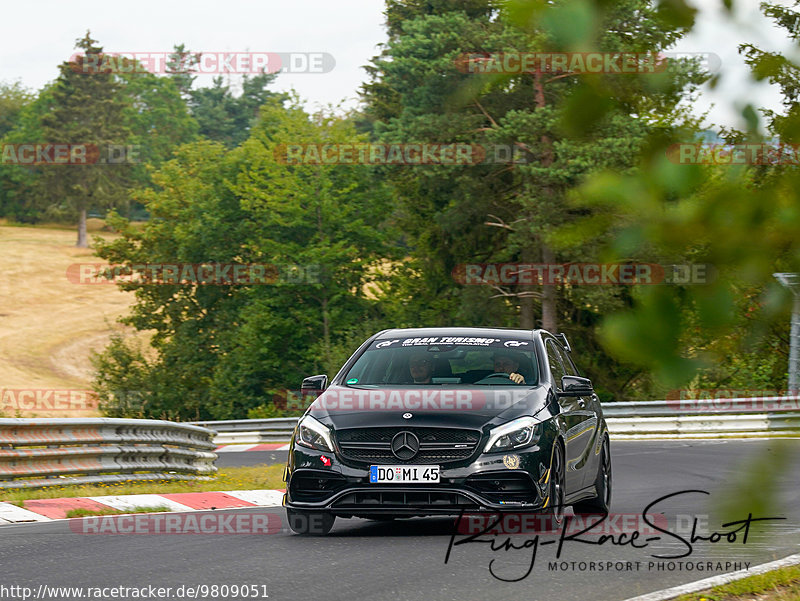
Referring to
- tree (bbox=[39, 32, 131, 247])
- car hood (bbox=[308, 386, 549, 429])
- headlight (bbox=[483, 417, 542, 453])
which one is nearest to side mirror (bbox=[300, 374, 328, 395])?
car hood (bbox=[308, 386, 549, 429])

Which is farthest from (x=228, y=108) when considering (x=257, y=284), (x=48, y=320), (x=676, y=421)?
(x=676, y=421)

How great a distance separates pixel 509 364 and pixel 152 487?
5.24 meters

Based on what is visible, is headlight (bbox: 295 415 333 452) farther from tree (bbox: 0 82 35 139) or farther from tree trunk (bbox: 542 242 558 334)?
tree (bbox: 0 82 35 139)

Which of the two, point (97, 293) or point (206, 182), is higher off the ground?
point (206, 182)

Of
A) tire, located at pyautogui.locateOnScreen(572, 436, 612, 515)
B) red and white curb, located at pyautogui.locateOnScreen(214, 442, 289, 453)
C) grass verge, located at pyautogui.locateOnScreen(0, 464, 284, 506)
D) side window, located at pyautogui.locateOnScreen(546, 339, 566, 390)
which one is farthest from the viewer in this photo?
red and white curb, located at pyautogui.locateOnScreen(214, 442, 289, 453)

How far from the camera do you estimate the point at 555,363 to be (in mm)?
10375

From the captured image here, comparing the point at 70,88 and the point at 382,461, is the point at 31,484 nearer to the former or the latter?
the point at 382,461

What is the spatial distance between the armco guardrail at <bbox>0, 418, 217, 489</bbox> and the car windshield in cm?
393

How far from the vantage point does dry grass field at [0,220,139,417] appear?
225 feet

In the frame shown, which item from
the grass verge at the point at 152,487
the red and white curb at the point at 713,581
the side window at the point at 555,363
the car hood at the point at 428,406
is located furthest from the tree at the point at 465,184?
the red and white curb at the point at 713,581

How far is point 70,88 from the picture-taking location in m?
106

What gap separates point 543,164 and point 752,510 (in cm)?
3951

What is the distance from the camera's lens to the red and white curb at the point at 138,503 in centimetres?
1030

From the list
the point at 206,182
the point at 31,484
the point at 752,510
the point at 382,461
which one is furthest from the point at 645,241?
the point at 206,182
